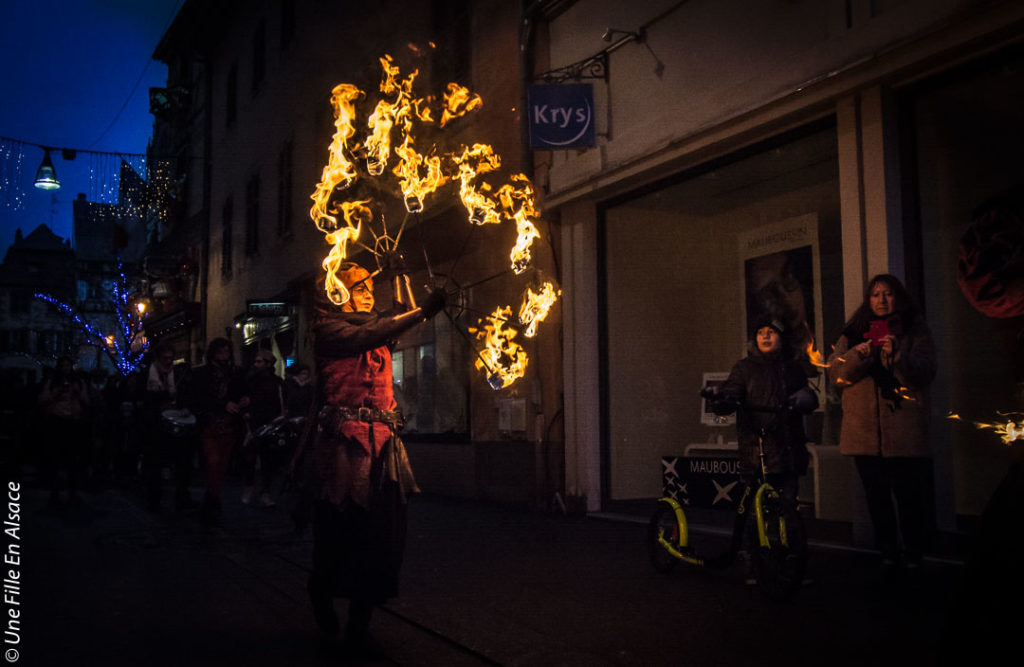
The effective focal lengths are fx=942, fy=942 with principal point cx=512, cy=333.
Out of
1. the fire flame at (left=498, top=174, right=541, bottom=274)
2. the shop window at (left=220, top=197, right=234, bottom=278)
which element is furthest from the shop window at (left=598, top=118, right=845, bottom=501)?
the shop window at (left=220, top=197, right=234, bottom=278)

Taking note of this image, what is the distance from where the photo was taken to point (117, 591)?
6258mm

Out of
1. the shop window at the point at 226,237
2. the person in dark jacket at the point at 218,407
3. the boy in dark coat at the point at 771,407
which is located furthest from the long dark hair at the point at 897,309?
the shop window at the point at 226,237

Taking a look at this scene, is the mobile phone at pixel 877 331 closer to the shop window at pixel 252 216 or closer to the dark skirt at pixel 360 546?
the dark skirt at pixel 360 546

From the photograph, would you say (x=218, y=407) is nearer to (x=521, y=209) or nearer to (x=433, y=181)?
(x=433, y=181)

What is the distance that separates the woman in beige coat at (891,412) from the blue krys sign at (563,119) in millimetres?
4806

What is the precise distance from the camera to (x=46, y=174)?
21.9 metres

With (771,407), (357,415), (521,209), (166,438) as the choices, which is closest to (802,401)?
(771,407)

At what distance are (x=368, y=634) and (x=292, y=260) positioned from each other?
16.1 m

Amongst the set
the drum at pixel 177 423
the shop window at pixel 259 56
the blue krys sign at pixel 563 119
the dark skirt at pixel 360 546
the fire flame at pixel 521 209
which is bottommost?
the dark skirt at pixel 360 546

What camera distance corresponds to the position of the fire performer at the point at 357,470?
476cm

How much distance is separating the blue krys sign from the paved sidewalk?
431 cm

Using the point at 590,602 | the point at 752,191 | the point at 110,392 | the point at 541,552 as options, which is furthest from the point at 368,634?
the point at 110,392

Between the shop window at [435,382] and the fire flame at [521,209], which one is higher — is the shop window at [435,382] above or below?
below

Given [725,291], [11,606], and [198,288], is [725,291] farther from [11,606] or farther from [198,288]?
[198,288]
